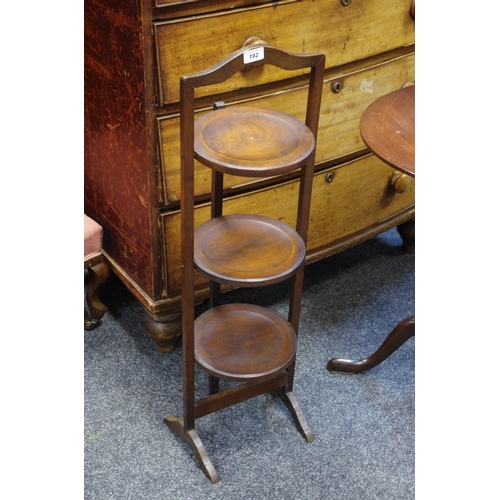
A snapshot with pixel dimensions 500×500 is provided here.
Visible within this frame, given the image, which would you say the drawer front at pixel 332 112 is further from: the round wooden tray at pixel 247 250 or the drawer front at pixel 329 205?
the round wooden tray at pixel 247 250

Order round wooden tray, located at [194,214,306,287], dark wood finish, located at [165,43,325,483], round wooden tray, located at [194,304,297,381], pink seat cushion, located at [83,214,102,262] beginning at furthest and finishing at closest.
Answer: pink seat cushion, located at [83,214,102,262], round wooden tray, located at [194,304,297,381], round wooden tray, located at [194,214,306,287], dark wood finish, located at [165,43,325,483]

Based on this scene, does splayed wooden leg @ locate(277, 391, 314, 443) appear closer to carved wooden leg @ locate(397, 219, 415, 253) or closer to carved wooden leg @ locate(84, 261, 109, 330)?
carved wooden leg @ locate(84, 261, 109, 330)

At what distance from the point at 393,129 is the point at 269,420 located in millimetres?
817

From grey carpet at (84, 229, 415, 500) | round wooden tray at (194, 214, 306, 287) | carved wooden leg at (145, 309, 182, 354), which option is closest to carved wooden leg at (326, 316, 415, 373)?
grey carpet at (84, 229, 415, 500)

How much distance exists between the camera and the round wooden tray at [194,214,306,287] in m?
1.58

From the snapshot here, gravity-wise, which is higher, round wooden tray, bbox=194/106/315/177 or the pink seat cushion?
round wooden tray, bbox=194/106/315/177

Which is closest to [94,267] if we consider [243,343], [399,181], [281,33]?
[243,343]

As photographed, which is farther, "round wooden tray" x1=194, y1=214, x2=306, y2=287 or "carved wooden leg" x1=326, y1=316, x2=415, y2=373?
"carved wooden leg" x1=326, y1=316, x2=415, y2=373

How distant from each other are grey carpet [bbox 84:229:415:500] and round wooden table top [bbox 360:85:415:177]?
0.72m

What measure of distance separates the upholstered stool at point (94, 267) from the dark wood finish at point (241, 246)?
1.31 ft

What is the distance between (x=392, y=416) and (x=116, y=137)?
1.03 m

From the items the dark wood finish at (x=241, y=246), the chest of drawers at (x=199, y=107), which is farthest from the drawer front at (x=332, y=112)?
the dark wood finish at (x=241, y=246)

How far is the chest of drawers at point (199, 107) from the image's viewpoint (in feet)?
5.47

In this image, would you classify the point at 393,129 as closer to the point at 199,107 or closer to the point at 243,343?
the point at 199,107
